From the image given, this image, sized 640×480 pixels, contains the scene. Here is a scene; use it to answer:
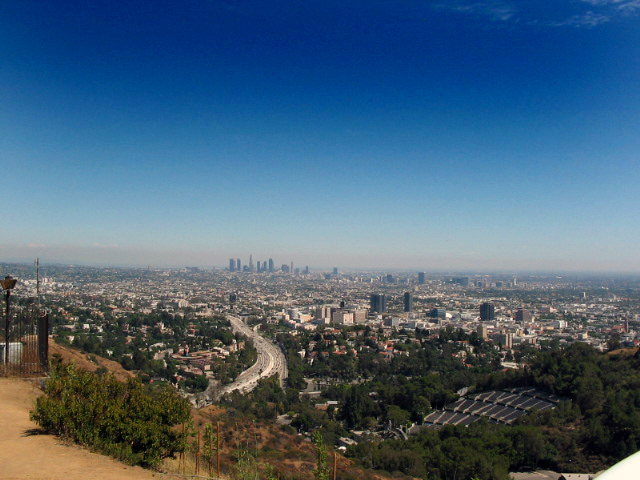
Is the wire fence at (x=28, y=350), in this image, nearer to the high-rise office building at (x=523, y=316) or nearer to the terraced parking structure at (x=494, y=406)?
the terraced parking structure at (x=494, y=406)

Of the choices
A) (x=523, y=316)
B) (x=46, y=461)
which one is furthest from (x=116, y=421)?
(x=523, y=316)

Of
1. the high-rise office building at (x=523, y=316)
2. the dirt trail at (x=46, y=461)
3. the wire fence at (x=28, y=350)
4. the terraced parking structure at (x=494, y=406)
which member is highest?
the wire fence at (x=28, y=350)

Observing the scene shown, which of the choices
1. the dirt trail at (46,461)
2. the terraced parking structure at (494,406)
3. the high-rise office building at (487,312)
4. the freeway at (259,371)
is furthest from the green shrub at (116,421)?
the high-rise office building at (487,312)

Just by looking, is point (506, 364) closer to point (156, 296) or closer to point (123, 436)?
point (123, 436)

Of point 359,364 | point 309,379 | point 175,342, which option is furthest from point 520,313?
point 175,342

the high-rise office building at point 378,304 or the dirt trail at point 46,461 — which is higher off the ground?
the dirt trail at point 46,461

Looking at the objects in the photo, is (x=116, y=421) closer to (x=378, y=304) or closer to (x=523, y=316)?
(x=523, y=316)
